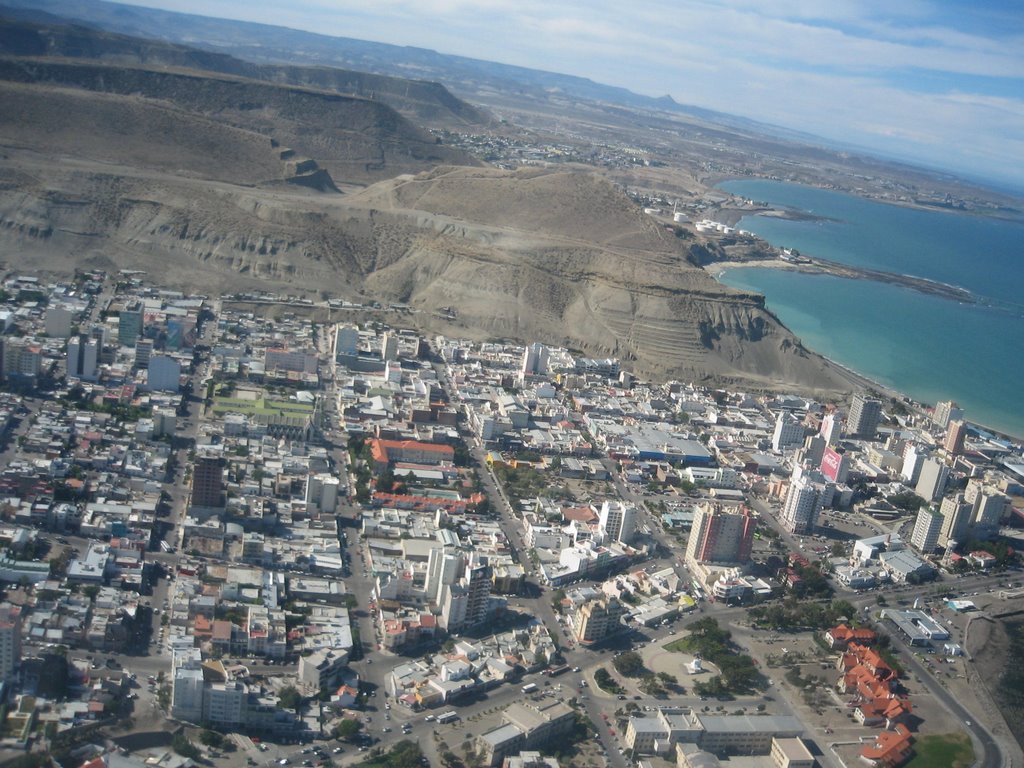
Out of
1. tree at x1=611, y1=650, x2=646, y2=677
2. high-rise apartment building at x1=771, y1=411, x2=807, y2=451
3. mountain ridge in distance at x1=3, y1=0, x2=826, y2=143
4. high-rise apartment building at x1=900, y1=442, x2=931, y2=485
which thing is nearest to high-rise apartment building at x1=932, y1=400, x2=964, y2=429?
high-rise apartment building at x1=900, y1=442, x2=931, y2=485

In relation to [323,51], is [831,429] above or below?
below

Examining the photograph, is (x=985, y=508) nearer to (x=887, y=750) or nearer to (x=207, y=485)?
(x=887, y=750)

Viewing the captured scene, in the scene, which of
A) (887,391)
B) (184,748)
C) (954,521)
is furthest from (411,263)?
(184,748)

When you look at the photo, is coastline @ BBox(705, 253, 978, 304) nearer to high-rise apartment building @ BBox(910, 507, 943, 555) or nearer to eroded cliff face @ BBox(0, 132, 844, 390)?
eroded cliff face @ BBox(0, 132, 844, 390)

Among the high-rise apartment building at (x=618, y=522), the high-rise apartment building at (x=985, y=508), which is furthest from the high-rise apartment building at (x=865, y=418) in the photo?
the high-rise apartment building at (x=618, y=522)

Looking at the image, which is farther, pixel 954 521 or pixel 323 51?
pixel 323 51

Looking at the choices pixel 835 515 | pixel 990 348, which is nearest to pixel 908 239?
pixel 990 348

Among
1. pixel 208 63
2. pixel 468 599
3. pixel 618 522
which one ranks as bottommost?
pixel 468 599

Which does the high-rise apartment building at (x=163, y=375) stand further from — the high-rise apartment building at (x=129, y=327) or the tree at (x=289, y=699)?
the tree at (x=289, y=699)
